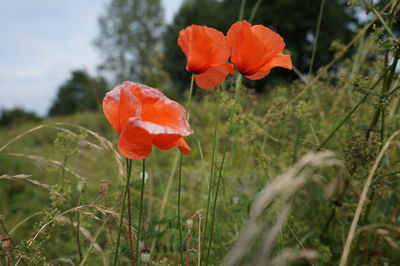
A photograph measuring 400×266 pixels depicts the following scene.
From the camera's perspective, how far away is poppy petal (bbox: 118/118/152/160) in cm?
65

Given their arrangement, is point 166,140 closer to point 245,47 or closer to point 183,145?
point 183,145

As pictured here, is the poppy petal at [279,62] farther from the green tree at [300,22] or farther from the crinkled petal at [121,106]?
the green tree at [300,22]

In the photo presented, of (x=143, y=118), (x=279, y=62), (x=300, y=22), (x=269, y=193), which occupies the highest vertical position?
(x=300, y=22)

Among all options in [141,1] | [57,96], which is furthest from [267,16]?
[57,96]

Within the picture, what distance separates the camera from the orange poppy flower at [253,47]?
0.83 meters

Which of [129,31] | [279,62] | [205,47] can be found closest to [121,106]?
[205,47]

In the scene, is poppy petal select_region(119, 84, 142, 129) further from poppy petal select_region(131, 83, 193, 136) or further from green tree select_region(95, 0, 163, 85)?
green tree select_region(95, 0, 163, 85)

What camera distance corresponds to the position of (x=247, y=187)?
6.23 ft

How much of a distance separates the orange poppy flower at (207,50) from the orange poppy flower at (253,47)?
24mm

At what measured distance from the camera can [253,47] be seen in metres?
0.84

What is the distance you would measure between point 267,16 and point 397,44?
16.7 meters

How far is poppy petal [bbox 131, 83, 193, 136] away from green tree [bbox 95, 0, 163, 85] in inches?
1077

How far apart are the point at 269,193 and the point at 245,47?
36 cm

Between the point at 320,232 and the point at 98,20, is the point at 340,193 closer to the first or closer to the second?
the point at 320,232
